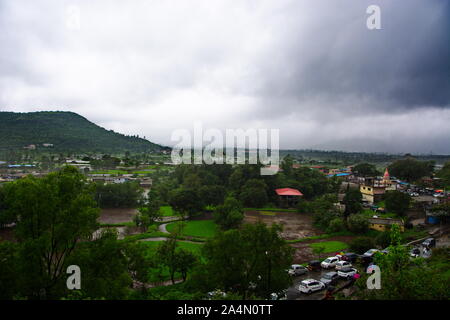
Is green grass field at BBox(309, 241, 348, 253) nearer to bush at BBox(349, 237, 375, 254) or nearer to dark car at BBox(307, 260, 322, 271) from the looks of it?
bush at BBox(349, 237, 375, 254)

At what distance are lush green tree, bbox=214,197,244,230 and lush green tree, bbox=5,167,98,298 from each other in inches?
725

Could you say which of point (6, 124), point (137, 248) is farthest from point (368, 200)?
point (6, 124)

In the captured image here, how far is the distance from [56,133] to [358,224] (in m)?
114

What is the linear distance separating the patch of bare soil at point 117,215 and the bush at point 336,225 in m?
22.8

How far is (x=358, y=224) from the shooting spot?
26188 mm

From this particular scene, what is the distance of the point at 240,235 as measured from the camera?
11625mm

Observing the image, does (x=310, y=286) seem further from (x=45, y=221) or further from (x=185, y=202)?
(x=185, y=202)

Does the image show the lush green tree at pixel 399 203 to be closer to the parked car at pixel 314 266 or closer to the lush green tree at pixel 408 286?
the parked car at pixel 314 266

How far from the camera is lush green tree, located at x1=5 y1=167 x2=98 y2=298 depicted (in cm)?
768

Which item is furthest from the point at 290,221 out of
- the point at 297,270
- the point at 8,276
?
the point at 8,276

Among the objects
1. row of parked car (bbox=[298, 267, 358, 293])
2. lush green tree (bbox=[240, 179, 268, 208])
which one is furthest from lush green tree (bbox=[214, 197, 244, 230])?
row of parked car (bbox=[298, 267, 358, 293])

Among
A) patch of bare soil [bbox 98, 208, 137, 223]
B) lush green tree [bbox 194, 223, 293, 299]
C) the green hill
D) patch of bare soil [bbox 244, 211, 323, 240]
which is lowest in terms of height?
patch of bare soil [bbox 244, 211, 323, 240]

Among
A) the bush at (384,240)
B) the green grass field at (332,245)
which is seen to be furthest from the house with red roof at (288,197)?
the bush at (384,240)
